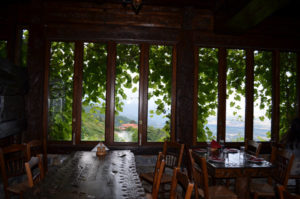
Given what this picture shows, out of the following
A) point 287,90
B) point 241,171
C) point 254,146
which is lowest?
point 241,171

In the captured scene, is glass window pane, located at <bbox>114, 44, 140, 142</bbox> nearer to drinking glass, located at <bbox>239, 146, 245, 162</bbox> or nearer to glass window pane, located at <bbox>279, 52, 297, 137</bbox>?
drinking glass, located at <bbox>239, 146, 245, 162</bbox>

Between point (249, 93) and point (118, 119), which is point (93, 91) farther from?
point (249, 93)

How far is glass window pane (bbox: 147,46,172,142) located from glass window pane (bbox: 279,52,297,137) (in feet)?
7.40

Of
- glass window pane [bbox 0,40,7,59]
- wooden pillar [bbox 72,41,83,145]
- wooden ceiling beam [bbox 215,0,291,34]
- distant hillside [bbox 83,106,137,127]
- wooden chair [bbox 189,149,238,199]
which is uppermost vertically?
wooden ceiling beam [bbox 215,0,291,34]

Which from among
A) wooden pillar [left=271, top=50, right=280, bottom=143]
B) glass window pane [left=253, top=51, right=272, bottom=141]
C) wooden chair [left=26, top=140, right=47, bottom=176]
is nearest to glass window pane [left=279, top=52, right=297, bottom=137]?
wooden pillar [left=271, top=50, right=280, bottom=143]

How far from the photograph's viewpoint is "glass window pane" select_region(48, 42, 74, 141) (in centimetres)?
410

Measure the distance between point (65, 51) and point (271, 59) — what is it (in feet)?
13.1

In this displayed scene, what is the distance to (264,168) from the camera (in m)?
2.68

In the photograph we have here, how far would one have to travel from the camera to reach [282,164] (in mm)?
2922

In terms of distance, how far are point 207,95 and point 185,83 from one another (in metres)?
0.53

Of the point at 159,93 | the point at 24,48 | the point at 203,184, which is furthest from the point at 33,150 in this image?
the point at 203,184

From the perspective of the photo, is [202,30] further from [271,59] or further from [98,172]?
[98,172]

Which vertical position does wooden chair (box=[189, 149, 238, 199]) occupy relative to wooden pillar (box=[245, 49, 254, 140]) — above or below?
below

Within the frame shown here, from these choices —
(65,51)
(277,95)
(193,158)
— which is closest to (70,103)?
(65,51)
